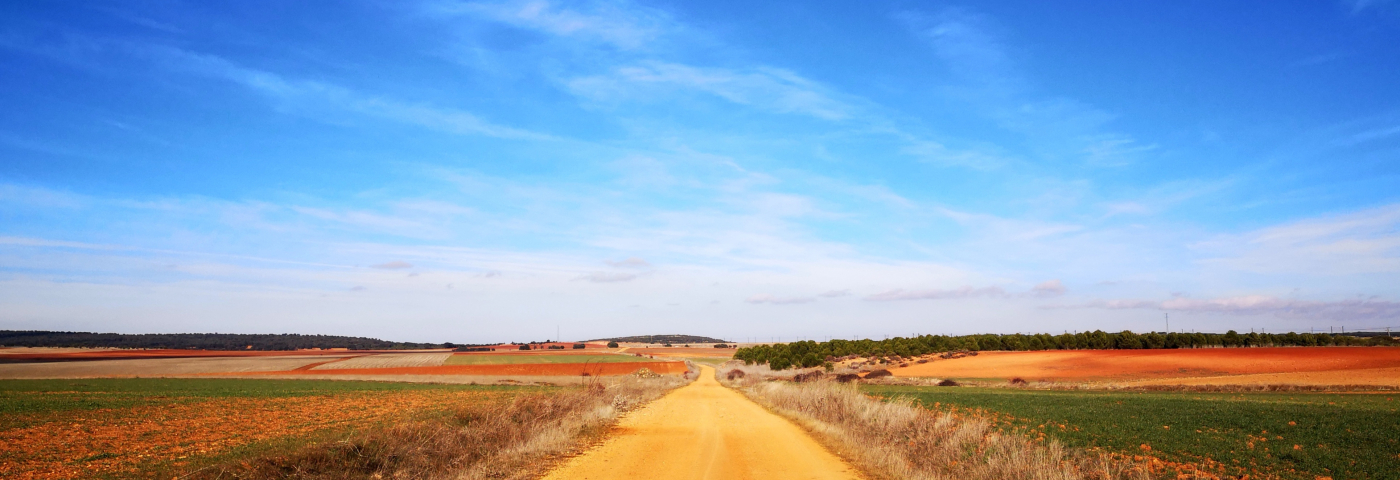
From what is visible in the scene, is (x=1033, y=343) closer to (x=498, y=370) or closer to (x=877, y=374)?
(x=877, y=374)

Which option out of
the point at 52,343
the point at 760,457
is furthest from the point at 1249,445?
the point at 52,343

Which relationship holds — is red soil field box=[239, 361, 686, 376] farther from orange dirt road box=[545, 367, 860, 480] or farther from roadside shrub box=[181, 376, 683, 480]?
roadside shrub box=[181, 376, 683, 480]

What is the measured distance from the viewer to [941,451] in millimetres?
13914

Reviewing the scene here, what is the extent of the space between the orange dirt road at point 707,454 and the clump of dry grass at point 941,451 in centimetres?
Answer: 81

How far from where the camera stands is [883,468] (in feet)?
43.9

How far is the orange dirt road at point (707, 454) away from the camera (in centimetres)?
1254

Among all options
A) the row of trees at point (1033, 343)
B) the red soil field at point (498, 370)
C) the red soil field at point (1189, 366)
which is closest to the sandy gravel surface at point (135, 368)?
the red soil field at point (498, 370)

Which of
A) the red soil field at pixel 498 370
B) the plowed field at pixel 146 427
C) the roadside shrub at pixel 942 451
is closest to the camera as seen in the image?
the roadside shrub at pixel 942 451

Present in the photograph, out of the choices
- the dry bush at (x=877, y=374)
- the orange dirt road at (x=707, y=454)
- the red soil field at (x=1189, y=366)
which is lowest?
the dry bush at (x=877, y=374)

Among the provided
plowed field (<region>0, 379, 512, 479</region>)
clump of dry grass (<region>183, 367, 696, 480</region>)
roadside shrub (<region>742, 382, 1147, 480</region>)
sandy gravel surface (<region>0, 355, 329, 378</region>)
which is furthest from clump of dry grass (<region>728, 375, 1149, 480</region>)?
sandy gravel surface (<region>0, 355, 329, 378</region>)

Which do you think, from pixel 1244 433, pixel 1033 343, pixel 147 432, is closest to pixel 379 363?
pixel 147 432

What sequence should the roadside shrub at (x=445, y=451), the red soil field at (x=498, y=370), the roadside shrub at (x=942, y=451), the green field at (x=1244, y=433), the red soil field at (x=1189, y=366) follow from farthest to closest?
the red soil field at (x=498, y=370), the red soil field at (x=1189, y=366), the green field at (x=1244, y=433), the roadside shrub at (x=942, y=451), the roadside shrub at (x=445, y=451)

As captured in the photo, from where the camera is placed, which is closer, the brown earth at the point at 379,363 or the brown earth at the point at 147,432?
the brown earth at the point at 147,432

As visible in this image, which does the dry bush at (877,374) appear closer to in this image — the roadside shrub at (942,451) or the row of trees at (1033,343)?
the row of trees at (1033,343)
